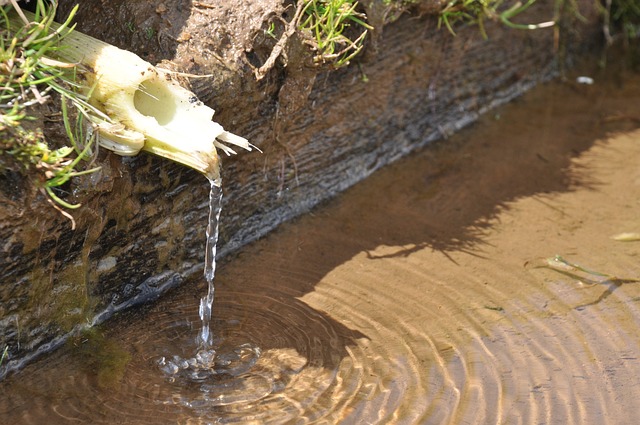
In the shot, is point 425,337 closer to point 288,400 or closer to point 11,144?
point 288,400

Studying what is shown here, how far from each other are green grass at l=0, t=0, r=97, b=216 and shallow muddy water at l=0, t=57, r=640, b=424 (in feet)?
2.53

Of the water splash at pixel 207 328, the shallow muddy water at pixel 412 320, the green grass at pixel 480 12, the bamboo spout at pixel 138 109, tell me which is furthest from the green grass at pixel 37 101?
the green grass at pixel 480 12

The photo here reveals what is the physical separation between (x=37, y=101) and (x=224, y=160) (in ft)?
3.57

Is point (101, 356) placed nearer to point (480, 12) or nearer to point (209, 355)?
point (209, 355)

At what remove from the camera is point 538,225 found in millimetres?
4660

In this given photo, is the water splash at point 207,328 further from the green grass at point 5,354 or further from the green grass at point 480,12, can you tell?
the green grass at point 480,12

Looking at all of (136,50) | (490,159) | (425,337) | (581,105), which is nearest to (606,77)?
(581,105)

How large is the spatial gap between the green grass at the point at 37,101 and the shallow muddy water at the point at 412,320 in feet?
2.53

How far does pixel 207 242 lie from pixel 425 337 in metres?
1.06

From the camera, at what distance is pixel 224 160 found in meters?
4.10

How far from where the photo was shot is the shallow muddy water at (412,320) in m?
3.38

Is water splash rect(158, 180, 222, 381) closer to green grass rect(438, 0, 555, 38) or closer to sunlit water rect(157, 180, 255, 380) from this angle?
sunlit water rect(157, 180, 255, 380)

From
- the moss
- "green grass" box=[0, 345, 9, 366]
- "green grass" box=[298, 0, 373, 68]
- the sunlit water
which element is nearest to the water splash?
the sunlit water

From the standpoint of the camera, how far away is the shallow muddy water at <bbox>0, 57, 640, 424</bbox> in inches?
133
